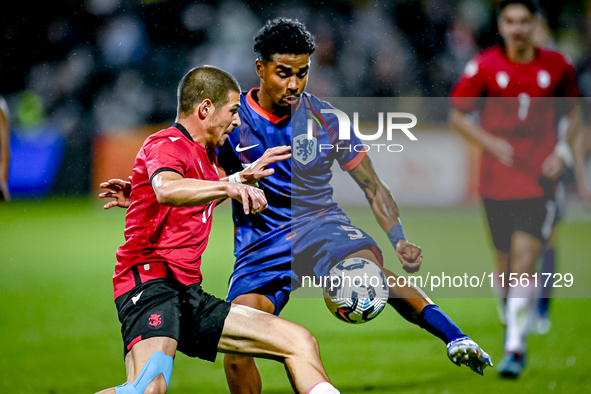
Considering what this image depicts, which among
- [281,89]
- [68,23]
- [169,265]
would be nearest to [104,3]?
[68,23]

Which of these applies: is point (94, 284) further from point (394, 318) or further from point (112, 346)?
point (394, 318)

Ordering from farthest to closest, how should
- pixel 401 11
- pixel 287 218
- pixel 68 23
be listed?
pixel 401 11, pixel 68 23, pixel 287 218

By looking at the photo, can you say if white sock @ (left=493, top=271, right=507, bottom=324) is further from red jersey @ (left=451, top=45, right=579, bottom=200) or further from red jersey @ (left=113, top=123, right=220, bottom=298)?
red jersey @ (left=113, top=123, right=220, bottom=298)

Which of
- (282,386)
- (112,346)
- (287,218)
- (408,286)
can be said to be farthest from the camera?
(112,346)

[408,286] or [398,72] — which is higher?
[398,72]

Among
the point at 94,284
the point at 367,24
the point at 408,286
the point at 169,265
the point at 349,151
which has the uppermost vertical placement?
the point at 367,24

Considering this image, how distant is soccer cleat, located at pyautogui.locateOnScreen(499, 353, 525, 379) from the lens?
3807mm

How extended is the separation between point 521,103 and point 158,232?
2.83m

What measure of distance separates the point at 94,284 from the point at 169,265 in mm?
4559

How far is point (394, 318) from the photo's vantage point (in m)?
5.59

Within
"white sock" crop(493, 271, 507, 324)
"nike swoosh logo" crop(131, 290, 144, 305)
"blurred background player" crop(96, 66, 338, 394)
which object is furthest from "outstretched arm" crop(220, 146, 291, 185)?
"white sock" crop(493, 271, 507, 324)

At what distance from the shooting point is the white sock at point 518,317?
3955 millimetres

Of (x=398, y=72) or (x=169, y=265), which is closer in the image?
(x=169, y=265)

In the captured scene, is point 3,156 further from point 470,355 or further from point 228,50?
point 228,50
